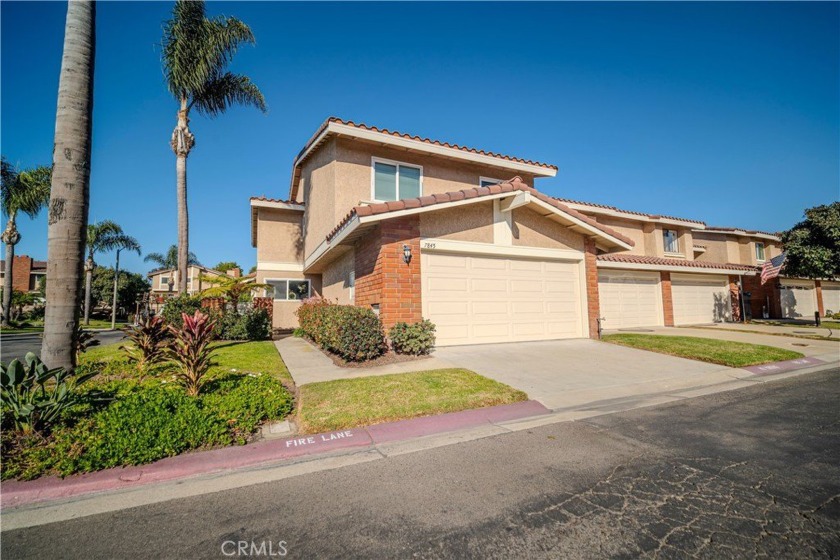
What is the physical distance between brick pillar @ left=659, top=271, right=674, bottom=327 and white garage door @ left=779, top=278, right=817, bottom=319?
11.7 metres

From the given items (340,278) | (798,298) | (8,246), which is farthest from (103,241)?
(798,298)

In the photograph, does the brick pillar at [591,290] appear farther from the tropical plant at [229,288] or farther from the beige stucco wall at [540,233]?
the tropical plant at [229,288]

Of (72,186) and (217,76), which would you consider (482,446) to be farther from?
(217,76)

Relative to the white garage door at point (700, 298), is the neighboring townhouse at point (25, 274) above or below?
above

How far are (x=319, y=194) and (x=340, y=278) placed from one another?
3.29 metres

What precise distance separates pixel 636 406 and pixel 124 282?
1960 inches

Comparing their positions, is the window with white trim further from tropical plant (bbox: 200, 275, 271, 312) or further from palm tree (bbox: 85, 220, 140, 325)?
palm tree (bbox: 85, 220, 140, 325)

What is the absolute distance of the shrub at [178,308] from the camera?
471 inches

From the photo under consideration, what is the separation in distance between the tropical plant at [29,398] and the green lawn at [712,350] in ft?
38.7

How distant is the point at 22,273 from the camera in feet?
139

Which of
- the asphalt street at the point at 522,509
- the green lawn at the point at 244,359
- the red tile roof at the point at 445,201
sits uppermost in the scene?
the red tile roof at the point at 445,201

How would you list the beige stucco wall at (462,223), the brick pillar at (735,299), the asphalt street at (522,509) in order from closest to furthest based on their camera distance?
1. the asphalt street at (522,509)
2. the beige stucco wall at (462,223)
3. the brick pillar at (735,299)

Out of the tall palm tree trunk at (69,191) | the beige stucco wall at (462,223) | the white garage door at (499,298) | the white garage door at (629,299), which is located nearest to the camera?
the tall palm tree trunk at (69,191)

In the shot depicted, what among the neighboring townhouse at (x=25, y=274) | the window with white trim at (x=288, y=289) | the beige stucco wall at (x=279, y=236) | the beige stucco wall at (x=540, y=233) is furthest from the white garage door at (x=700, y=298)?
the neighboring townhouse at (x=25, y=274)
